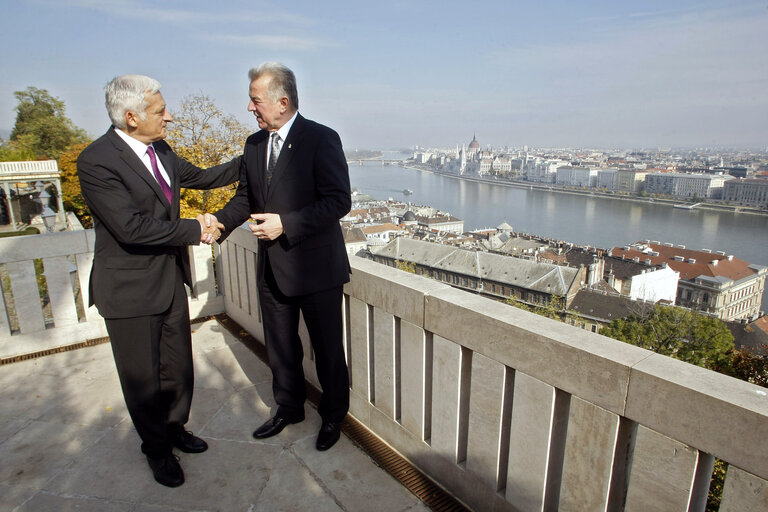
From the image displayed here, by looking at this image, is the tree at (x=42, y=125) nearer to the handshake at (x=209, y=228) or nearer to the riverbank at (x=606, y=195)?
the handshake at (x=209, y=228)

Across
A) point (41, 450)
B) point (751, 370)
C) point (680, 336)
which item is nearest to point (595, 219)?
point (680, 336)

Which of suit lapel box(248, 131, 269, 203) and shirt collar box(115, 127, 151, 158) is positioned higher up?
shirt collar box(115, 127, 151, 158)

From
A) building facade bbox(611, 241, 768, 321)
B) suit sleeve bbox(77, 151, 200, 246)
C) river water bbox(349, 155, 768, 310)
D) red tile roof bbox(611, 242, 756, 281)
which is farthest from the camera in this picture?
river water bbox(349, 155, 768, 310)

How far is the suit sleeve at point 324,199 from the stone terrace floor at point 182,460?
787mm

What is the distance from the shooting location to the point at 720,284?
130ft

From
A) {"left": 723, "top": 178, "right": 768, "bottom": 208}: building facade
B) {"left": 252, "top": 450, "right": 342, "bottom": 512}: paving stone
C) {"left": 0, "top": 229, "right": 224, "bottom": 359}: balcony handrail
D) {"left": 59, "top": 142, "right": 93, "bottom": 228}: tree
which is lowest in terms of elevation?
{"left": 723, "top": 178, "right": 768, "bottom": 208}: building facade

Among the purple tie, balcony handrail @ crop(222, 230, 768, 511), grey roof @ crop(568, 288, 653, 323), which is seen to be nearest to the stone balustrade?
balcony handrail @ crop(222, 230, 768, 511)

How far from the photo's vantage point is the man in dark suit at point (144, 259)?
4.51 ft

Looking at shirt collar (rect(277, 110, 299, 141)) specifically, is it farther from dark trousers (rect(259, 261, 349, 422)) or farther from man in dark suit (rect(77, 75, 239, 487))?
dark trousers (rect(259, 261, 349, 422))

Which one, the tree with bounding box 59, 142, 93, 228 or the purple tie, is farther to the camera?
the tree with bounding box 59, 142, 93, 228

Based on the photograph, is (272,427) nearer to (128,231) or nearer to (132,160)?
(128,231)

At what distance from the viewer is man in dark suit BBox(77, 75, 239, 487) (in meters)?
1.37

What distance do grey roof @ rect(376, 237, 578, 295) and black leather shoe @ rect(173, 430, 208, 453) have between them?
36815mm

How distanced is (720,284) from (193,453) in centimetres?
4774
